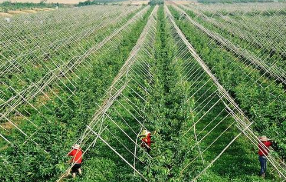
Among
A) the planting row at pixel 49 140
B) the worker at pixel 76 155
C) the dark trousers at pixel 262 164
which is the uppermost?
the planting row at pixel 49 140

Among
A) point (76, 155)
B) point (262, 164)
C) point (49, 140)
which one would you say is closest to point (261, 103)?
point (262, 164)

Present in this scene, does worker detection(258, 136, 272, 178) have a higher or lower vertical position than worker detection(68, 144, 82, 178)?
lower

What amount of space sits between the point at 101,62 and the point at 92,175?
1115cm

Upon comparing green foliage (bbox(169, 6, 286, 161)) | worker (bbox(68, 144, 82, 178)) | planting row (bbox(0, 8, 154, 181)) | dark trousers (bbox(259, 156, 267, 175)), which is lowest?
dark trousers (bbox(259, 156, 267, 175))

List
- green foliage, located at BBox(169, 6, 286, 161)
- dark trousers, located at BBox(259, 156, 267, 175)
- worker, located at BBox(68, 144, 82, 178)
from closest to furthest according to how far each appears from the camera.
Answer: worker, located at BBox(68, 144, 82, 178), dark trousers, located at BBox(259, 156, 267, 175), green foliage, located at BBox(169, 6, 286, 161)

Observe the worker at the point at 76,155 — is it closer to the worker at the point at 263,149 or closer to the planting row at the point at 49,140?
the planting row at the point at 49,140

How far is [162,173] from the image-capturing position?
9.14 m

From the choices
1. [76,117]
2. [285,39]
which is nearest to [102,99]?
[76,117]

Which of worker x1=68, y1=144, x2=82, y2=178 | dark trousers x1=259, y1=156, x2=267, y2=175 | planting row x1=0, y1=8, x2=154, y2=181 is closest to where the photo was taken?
planting row x1=0, y1=8, x2=154, y2=181

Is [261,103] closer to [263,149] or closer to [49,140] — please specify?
[263,149]

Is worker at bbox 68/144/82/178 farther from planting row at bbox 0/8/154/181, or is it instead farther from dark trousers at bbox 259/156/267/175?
dark trousers at bbox 259/156/267/175

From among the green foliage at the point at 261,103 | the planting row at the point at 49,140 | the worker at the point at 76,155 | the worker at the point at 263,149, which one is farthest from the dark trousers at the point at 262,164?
the planting row at the point at 49,140

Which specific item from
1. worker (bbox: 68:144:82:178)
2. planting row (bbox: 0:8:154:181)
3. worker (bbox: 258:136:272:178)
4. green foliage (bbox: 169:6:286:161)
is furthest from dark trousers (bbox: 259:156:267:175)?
planting row (bbox: 0:8:154:181)

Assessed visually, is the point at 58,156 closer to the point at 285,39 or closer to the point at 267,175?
the point at 267,175
